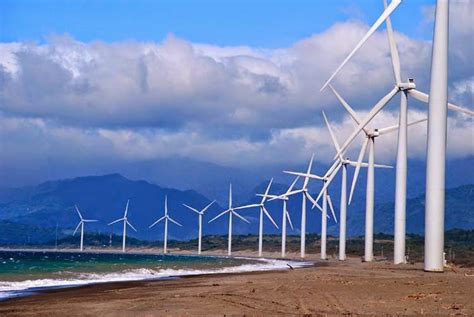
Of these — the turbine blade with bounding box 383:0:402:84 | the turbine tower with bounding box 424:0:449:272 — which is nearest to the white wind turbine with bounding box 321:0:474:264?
the turbine blade with bounding box 383:0:402:84

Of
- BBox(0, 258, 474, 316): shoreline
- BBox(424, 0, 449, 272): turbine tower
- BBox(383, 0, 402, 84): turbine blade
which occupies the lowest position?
BBox(0, 258, 474, 316): shoreline

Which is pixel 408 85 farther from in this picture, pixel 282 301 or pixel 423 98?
pixel 282 301

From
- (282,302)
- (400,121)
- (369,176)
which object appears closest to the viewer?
(282,302)

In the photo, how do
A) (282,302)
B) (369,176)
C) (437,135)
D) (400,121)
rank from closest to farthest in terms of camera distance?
1. (282,302)
2. (437,135)
3. (400,121)
4. (369,176)

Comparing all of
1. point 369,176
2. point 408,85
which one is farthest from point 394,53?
point 369,176

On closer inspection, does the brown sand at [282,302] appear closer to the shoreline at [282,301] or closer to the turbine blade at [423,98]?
the shoreline at [282,301]

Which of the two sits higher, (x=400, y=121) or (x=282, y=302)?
(x=400, y=121)

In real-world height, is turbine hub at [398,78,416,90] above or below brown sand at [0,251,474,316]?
above

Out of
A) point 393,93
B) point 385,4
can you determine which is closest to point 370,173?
point 393,93

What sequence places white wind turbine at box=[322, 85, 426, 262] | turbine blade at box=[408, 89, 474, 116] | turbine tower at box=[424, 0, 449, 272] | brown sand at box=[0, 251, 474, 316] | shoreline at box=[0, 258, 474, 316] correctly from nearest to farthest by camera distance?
brown sand at box=[0, 251, 474, 316] → shoreline at box=[0, 258, 474, 316] → turbine tower at box=[424, 0, 449, 272] → turbine blade at box=[408, 89, 474, 116] → white wind turbine at box=[322, 85, 426, 262]

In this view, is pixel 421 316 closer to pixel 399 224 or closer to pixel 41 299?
pixel 41 299

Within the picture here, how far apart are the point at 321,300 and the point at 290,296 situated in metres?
2.90

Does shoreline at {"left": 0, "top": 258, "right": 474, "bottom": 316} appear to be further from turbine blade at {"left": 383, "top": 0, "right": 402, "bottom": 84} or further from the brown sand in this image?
turbine blade at {"left": 383, "top": 0, "right": 402, "bottom": 84}

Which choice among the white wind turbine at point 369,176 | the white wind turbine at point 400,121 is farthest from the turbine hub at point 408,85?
the white wind turbine at point 369,176
